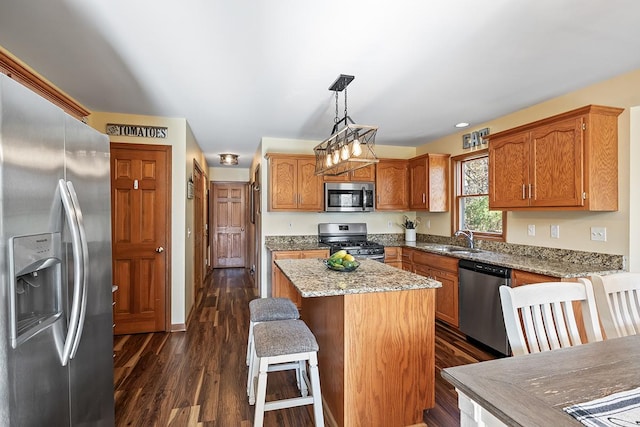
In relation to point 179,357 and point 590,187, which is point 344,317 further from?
point 590,187

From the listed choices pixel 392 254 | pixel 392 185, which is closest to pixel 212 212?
pixel 392 185

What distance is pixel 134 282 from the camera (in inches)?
138

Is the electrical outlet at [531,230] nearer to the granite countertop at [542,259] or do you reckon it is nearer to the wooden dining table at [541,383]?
the granite countertop at [542,259]

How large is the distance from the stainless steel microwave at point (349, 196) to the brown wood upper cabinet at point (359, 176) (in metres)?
0.04

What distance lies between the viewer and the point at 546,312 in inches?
54.7

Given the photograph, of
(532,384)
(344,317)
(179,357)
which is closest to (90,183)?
(344,317)

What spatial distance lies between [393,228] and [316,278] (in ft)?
11.1

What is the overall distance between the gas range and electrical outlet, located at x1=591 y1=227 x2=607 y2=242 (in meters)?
2.27

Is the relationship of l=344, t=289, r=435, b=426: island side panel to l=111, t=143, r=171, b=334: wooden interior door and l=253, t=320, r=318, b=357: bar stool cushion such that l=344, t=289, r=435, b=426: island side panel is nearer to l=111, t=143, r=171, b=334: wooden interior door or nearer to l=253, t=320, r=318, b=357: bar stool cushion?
l=253, t=320, r=318, b=357: bar stool cushion

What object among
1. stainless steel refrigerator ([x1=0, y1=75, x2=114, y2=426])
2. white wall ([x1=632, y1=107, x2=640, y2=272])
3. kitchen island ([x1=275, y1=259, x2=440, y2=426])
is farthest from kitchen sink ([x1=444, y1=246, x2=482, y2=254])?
stainless steel refrigerator ([x1=0, y1=75, x2=114, y2=426])

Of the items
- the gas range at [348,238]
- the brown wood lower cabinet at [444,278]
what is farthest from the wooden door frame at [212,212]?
the brown wood lower cabinet at [444,278]

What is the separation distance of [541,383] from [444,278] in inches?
112

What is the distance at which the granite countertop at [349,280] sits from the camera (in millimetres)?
1754

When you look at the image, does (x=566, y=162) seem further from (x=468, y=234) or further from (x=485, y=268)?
(x=468, y=234)
